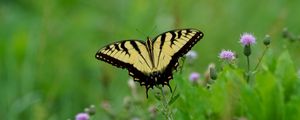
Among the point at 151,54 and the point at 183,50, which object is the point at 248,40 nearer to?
the point at 183,50

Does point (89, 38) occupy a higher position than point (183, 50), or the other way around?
point (89, 38)

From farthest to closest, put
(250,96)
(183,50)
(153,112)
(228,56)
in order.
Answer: (153,112), (183,50), (228,56), (250,96)

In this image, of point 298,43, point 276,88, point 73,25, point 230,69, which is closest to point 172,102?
point 230,69

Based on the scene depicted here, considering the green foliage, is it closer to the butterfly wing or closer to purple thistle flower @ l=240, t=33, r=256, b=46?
the butterfly wing

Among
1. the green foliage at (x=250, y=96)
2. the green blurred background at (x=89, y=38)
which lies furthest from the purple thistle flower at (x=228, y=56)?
the green blurred background at (x=89, y=38)

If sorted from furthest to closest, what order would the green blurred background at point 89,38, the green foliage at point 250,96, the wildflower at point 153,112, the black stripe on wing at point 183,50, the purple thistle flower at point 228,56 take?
the green blurred background at point 89,38 < the wildflower at point 153,112 < the black stripe on wing at point 183,50 < the purple thistle flower at point 228,56 < the green foliage at point 250,96

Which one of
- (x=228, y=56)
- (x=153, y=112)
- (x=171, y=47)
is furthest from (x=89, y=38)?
(x=228, y=56)

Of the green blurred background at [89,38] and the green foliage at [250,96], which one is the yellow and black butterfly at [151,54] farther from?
the green blurred background at [89,38]
